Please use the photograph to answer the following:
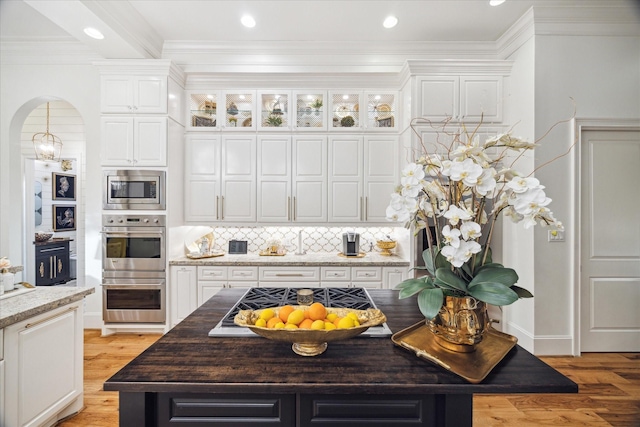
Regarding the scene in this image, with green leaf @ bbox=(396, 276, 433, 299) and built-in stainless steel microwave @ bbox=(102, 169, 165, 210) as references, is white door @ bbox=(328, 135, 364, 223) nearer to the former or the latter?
built-in stainless steel microwave @ bbox=(102, 169, 165, 210)

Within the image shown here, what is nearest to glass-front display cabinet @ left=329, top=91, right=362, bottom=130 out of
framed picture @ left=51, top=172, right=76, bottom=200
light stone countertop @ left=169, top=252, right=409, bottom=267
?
light stone countertop @ left=169, top=252, right=409, bottom=267

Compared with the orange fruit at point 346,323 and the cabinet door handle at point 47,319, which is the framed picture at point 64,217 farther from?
the orange fruit at point 346,323

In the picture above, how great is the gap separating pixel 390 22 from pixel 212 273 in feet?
10.9

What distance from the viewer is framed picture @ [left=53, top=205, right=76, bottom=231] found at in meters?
6.00

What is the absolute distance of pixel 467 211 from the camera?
1.08 m

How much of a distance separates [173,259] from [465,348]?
3318 millimetres

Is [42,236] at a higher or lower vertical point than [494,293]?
lower

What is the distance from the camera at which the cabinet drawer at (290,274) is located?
11.9 feet

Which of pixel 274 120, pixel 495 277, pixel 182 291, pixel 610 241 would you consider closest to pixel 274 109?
pixel 274 120

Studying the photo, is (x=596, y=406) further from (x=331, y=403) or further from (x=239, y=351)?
(x=239, y=351)

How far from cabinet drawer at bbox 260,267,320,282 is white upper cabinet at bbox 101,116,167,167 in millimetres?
1663

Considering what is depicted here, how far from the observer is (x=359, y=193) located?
12.8 feet

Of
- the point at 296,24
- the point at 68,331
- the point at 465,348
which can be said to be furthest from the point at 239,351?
the point at 296,24

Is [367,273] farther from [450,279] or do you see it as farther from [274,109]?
[450,279]
